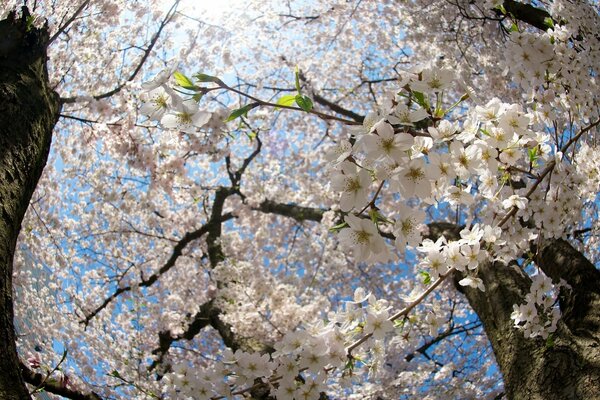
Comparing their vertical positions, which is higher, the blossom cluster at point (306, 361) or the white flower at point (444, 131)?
the white flower at point (444, 131)

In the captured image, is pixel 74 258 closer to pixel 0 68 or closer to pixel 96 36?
pixel 96 36

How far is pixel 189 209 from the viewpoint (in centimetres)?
911

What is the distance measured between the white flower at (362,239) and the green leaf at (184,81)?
1.99 feet

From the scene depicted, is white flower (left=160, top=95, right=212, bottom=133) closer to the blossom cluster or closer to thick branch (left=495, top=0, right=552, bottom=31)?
the blossom cluster

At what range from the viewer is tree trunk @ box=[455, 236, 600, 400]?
2.30m

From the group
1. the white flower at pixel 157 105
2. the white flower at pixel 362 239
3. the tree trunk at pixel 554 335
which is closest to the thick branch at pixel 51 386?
the white flower at pixel 157 105

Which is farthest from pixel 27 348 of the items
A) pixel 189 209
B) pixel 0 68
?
pixel 0 68

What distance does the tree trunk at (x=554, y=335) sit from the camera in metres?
2.30

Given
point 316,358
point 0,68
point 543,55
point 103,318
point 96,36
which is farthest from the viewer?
point 103,318

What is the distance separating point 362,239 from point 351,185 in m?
0.18

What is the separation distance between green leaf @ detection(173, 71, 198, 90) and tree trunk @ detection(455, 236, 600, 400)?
192 cm

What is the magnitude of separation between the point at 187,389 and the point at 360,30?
882 centimetres

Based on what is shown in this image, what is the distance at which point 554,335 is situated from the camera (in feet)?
7.94

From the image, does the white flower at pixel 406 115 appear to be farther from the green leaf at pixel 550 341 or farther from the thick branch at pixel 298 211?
the thick branch at pixel 298 211
